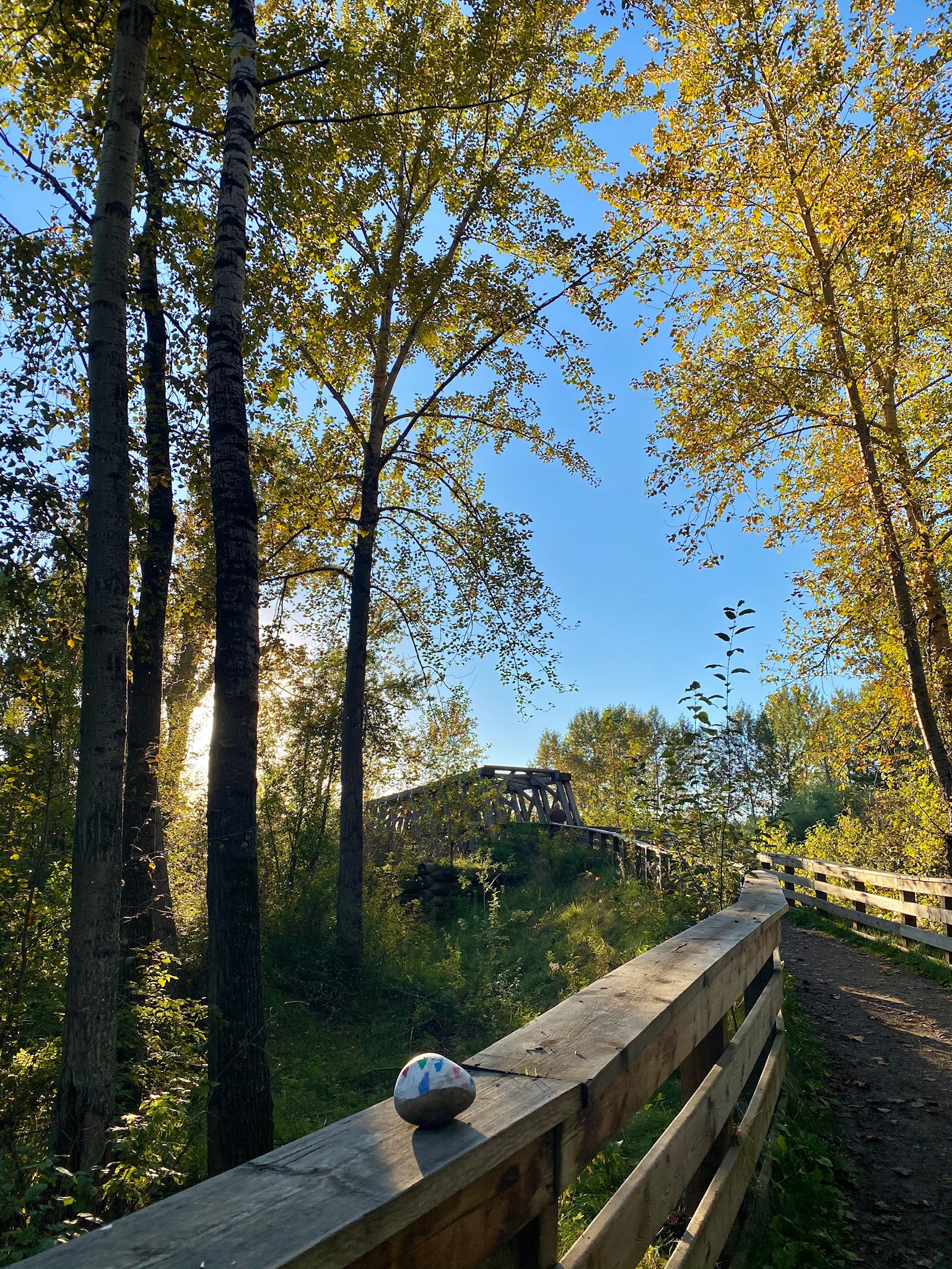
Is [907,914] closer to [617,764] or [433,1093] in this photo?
[433,1093]

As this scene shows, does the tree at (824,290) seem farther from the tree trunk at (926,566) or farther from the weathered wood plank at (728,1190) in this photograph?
the weathered wood plank at (728,1190)

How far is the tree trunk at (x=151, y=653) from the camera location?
7.96m

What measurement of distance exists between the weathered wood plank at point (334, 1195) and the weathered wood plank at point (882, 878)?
22.8ft

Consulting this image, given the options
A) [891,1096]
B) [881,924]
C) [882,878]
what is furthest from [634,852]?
[891,1096]

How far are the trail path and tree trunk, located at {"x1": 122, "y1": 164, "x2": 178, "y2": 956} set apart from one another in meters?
6.38

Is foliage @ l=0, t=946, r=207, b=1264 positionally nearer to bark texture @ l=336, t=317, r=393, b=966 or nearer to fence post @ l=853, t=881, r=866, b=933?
bark texture @ l=336, t=317, r=393, b=966

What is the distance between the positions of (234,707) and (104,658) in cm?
100

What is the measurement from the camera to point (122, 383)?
5391 millimetres

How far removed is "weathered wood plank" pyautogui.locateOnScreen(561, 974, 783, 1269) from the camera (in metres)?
1.78

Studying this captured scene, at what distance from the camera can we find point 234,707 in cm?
566

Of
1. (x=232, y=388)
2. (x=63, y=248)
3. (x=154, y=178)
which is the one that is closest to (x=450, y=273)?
(x=154, y=178)

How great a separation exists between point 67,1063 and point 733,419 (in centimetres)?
1245

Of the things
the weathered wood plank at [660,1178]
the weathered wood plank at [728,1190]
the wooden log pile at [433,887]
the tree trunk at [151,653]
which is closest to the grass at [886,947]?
the weathered wood plank at [728,1190]

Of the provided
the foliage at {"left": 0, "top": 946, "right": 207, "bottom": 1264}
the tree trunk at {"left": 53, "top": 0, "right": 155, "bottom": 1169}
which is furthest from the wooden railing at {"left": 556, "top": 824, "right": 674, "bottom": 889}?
the tree trunk at {"left": 53, "top": 0, "right": 155, "bottom": 1169}
